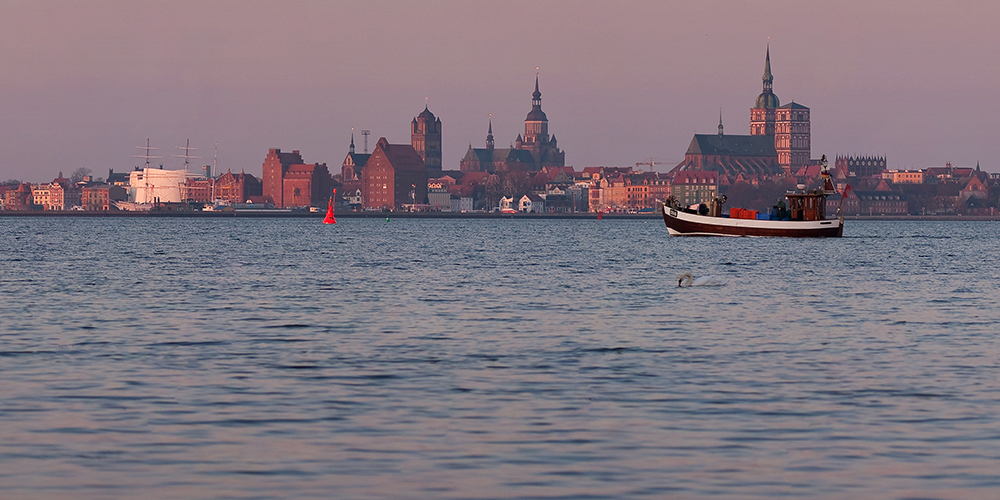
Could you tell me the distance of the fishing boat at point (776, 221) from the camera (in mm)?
120375

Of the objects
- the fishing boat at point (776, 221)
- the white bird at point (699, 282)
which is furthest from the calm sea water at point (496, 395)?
the fishing boat at point (776, 221)

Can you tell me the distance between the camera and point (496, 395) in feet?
65.7

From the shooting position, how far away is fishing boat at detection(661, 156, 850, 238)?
4739 inches

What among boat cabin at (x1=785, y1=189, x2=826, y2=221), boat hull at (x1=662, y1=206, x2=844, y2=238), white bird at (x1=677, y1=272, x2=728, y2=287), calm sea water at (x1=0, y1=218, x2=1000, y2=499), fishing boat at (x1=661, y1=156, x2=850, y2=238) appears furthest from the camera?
boat cabin at (x1=785, y1=189, x2=826, y2=221)

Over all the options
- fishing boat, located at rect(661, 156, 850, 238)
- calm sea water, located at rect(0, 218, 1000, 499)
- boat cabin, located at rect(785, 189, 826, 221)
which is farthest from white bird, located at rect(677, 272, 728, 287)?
boat cabin, located at rect(785, 189, 826, 221)

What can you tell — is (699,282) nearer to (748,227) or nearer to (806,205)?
(748,227)

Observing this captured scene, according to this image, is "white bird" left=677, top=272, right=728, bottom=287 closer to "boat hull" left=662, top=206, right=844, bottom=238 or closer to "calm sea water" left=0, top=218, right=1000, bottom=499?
"calm sea water" left=0, top=218, right=1000, bottom=499

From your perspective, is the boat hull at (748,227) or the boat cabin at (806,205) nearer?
the boat hull at (748,227)

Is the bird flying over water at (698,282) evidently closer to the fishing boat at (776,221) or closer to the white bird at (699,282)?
the white bird at (699,282)

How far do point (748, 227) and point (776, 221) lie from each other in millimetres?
3107

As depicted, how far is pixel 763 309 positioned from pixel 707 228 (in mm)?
91524

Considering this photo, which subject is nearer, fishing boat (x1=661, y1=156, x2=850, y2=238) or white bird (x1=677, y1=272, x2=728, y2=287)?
white bird (x1=677, y1=272, x2=728, y2=287)

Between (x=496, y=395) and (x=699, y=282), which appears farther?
(x=699, y=282)

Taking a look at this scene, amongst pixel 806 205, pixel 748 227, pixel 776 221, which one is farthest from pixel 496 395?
pixel 806 205
